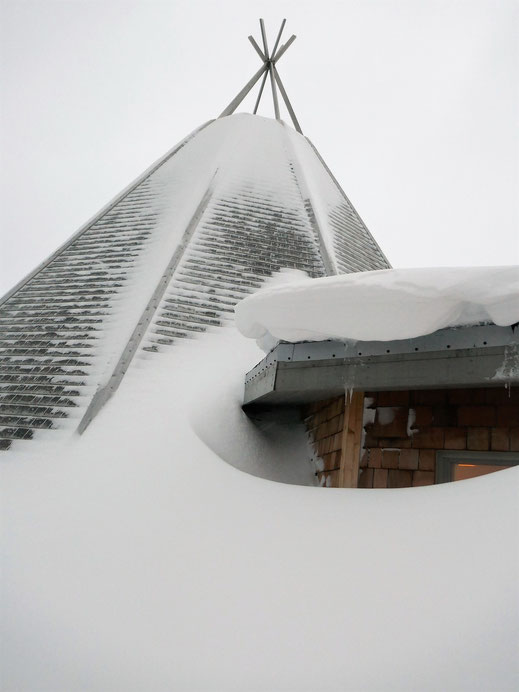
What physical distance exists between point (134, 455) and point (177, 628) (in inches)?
56.7

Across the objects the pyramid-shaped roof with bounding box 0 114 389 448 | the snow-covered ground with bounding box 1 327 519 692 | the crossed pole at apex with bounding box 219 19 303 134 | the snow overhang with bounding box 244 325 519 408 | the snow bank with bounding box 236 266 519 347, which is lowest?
the snow-covered ground with bounding box 1 327 519 692

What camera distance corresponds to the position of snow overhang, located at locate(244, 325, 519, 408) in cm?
249

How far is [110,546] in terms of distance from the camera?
2383 millimetres

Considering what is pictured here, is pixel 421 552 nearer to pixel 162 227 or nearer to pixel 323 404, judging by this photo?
pixel 323 404

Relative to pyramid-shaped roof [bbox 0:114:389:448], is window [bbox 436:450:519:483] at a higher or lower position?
lower

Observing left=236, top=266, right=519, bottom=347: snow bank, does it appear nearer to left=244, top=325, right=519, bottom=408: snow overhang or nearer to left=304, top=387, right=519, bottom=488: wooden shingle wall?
left=244, top=325, right=519, bottom=408: snow overhang

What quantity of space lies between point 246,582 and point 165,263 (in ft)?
12.2

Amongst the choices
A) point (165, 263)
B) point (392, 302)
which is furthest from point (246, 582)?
point (165, 263)

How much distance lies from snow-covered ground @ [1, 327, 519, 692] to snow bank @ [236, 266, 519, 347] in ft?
2.37

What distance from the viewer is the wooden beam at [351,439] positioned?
3326 millimetres

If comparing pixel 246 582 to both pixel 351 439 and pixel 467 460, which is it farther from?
pixel 467 460

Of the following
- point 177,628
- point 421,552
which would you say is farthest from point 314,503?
point 177,628

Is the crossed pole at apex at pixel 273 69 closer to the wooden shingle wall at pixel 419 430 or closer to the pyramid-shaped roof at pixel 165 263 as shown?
the pyramid-shaped roof at pixel 165 263

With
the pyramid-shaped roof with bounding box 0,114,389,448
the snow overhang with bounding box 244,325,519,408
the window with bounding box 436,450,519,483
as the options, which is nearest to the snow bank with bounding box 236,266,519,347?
the snow overhang with bounding box 244,325,519,408
